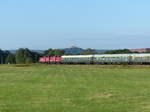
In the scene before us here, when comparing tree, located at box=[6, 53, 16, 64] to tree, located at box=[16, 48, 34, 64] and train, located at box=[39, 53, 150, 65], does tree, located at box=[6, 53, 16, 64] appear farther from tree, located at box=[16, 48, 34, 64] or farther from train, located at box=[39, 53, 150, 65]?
train, located at box=[39, 53, 150, 65]

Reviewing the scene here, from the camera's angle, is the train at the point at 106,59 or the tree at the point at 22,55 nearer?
the train at the point at 106,59

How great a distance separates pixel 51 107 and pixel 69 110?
108 cm

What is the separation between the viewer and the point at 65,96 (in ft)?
61.0

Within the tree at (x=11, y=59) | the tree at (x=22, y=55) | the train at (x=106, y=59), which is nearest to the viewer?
the train at (x=106, y=59)


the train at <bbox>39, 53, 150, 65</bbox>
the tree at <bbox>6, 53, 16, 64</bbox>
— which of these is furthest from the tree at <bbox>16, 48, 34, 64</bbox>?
the train at <bbox>39, 53, 150, 65</bbox>

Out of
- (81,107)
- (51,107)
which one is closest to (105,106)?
(81,107)

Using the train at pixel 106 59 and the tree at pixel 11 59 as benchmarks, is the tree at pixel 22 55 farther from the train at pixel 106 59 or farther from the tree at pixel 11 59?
the train at pixel 106 59

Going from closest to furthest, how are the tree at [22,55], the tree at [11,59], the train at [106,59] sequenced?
the train at [106,59]
the tree at [22,55]
the tree at [11,59]

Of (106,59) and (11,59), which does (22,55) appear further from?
(106,59)

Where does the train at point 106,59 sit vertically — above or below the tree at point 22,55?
below

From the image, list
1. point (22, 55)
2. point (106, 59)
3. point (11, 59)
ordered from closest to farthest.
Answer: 1. point (106, 59)
2. point (22, 55)
3. point (11, 59)

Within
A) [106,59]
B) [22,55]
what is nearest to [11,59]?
[22,55]

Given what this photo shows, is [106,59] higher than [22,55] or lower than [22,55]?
lower

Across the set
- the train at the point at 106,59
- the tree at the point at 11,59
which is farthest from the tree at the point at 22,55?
the train at the point at 106,59
